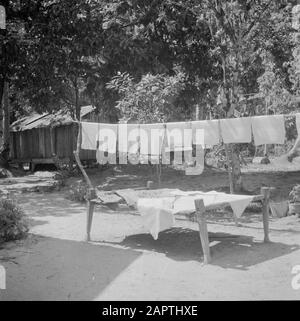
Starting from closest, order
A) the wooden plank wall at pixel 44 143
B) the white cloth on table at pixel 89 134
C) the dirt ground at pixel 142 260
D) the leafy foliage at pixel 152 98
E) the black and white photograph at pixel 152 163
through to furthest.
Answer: the dirt ground at pixel 142 260
the black and white photograph at pixel 152 163
the white cloth on table at pixel 89 134
the leafy foliage at pixel 152 98
the wooden plank wall at pixel 44 143

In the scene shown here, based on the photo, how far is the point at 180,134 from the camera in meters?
9.83

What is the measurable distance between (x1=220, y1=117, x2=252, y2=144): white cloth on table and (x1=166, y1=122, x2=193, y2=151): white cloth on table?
68 cm

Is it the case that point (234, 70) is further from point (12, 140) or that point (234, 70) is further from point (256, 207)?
point (12, 140)

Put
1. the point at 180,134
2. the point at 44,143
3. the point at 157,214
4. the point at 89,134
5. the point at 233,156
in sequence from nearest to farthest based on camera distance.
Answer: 1. the point at 157,214
2. the point at 180,134
3. the point at 89,134
4. the point at 233,156
5. the point at 44,143

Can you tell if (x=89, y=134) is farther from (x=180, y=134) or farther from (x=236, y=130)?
(x=236, y=130)

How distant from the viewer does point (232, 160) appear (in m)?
12.0

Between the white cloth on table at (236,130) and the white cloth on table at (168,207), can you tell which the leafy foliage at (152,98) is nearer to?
the white cloth on table at (236,130)

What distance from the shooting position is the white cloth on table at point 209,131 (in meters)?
9.55

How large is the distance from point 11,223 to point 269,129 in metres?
4.90

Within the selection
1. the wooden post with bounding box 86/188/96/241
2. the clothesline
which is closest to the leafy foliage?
the clothesline

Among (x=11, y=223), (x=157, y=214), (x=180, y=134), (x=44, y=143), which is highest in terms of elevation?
(x=180, y=134)

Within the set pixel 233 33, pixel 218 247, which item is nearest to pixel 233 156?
pixel 233 33

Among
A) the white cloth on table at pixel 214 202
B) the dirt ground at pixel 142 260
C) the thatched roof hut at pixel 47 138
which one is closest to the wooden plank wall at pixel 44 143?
the thatched roof hut at pixel 47 138

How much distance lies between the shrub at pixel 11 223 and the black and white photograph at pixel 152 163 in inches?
1.0
